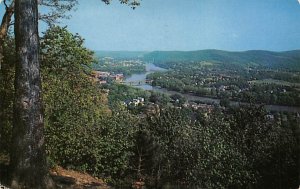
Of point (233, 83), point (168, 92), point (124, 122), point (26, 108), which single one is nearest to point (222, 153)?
point (124, 122)

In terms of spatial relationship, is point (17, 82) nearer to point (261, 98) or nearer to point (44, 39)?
point (44, 39)

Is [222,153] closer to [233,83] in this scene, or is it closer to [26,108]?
[233,83]

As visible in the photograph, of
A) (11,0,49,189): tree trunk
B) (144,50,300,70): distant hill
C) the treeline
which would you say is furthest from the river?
(11,0,49,189): tree trunk

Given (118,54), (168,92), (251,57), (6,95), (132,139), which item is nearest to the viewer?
(6,95)

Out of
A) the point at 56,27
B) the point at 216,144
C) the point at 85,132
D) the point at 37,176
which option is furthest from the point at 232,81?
the point at 37,176

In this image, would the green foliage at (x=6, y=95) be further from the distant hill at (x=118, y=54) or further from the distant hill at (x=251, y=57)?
the distant hill at (x=251, y=57)
